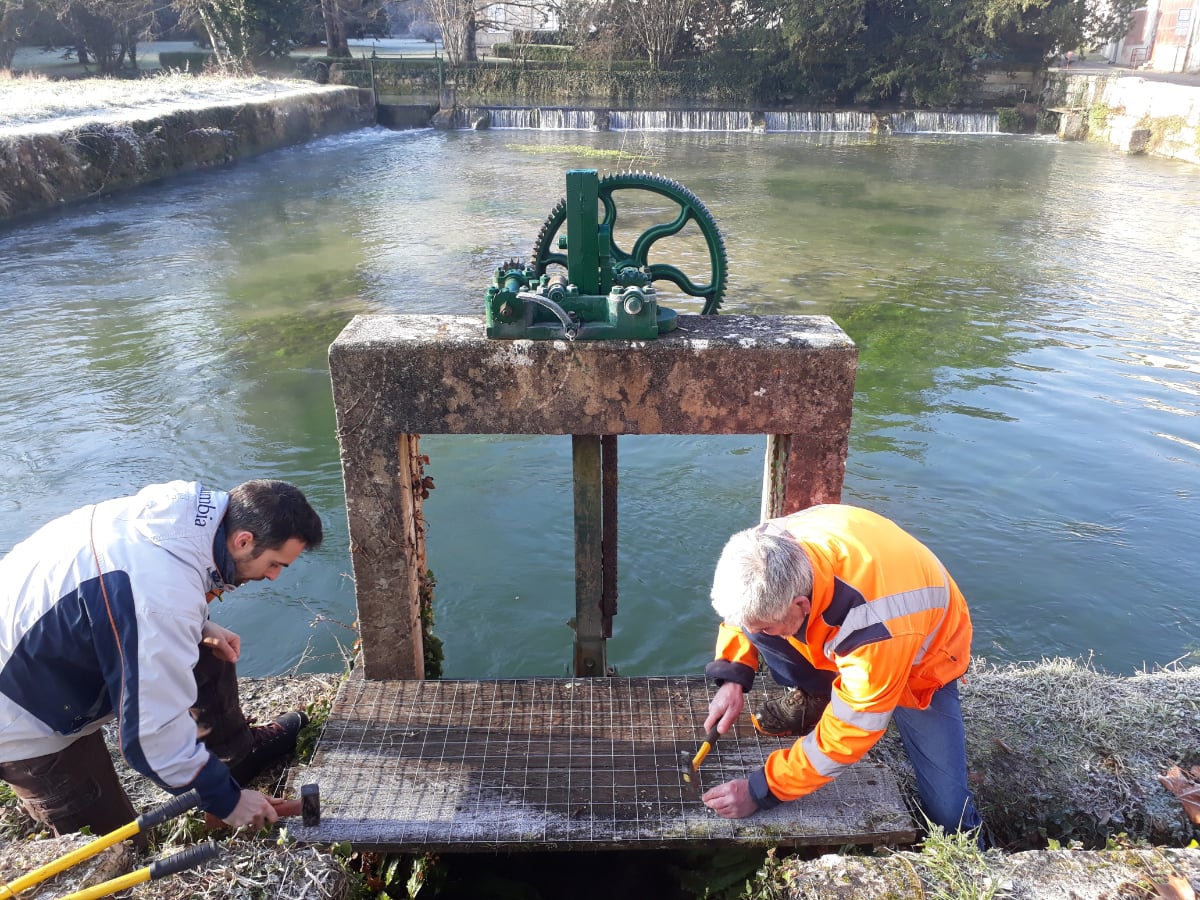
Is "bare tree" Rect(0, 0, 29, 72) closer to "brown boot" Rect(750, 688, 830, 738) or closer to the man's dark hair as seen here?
the man's dark hair

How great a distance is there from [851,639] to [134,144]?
19713 mm

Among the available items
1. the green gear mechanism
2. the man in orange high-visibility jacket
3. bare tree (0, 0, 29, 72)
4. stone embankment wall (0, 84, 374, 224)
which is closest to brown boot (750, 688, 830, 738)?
the man in orange high-visibility jacket

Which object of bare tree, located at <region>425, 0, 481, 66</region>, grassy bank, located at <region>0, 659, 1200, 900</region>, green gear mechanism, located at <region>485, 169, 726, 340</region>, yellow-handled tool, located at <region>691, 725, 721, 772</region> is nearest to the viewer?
grassy bank, located at <region>0, 659, 1200, 900</region>

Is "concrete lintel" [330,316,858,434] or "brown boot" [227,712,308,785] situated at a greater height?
"concrete lintel" [330,316,858,434]

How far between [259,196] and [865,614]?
60.6ft

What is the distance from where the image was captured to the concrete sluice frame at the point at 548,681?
3.03 meters

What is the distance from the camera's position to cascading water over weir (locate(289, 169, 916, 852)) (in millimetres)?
3039

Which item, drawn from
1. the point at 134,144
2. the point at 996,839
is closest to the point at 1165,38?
the point at 134,144

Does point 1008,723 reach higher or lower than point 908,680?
lower

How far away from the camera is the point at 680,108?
1181 inches

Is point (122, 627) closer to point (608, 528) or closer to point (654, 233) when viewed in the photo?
point (608, 528)

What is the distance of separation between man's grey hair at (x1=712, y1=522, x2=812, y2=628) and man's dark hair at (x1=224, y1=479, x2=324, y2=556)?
1.36 m

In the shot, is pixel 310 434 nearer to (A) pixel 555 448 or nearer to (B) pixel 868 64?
(A) pixel 555 448

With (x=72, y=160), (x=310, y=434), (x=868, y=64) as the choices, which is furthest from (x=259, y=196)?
(x=868, y=64)
